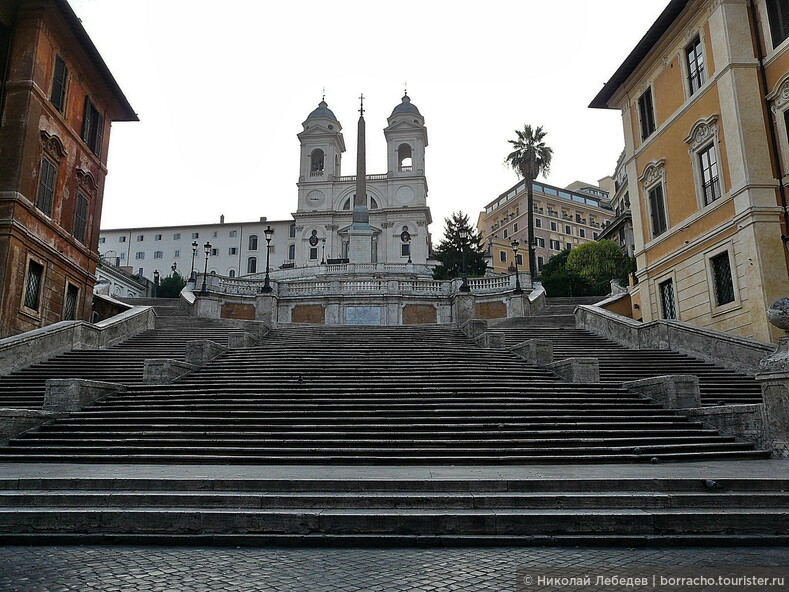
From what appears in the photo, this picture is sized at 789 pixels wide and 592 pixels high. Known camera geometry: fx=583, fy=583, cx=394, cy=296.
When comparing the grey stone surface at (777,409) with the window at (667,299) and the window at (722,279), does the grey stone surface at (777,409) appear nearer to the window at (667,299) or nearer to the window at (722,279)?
the window at (722,279)

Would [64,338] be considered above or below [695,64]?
below

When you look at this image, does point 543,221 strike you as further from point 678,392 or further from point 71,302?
point 678,392

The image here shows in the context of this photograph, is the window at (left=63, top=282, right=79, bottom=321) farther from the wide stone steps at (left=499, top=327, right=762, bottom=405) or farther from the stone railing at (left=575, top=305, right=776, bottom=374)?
the stone railing at (left=575, top=305, right=776, bottom=374)

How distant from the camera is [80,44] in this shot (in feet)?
78.9

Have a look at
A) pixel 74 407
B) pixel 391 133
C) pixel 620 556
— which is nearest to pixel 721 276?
pixel 620 556

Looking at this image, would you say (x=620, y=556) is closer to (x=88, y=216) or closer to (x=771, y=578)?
(x=771, y=578)

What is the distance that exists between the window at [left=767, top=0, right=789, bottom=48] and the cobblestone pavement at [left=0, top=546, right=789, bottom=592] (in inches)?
722

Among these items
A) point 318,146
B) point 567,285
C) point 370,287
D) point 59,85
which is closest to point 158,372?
point 59,85

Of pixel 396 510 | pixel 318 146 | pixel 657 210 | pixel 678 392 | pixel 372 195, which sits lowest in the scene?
pixel 396 510

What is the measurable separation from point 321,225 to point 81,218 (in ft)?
196

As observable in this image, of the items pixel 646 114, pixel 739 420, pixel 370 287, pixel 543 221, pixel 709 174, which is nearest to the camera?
pixel 739 420

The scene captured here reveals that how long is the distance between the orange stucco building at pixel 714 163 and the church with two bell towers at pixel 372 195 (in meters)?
56.2

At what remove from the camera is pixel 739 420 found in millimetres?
10445

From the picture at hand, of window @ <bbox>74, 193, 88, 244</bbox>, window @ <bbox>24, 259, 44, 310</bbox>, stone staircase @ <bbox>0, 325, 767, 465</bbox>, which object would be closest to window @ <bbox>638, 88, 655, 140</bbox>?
stone staircase @ <bbox>0, 325, 767, 465</bbox>
